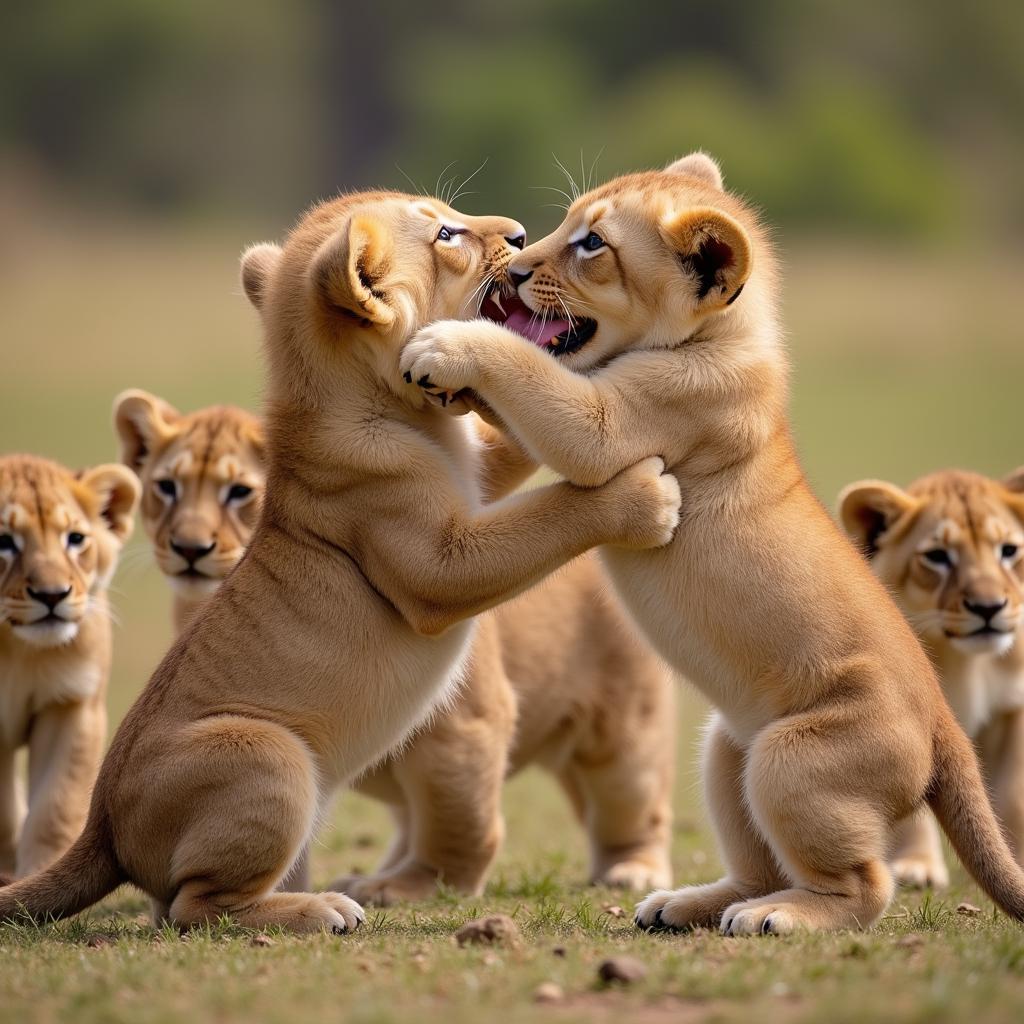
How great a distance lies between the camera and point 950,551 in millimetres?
8211

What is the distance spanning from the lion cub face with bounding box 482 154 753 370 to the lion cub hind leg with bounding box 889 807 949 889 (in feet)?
9.39

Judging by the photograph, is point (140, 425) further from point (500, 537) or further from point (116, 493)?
point (500, 537)

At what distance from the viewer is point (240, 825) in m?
6.16

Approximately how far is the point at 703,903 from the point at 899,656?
1.16 metres

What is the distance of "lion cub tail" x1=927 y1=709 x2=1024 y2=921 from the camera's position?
604 cm

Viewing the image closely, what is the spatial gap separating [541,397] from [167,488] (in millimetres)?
3038

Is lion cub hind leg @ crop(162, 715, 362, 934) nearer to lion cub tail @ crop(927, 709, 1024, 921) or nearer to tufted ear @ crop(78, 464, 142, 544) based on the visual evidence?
lion cub tail @ crop(927, 709, 1024, 921)

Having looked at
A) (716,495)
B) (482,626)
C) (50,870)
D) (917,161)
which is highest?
(917,161)

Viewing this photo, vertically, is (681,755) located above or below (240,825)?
below

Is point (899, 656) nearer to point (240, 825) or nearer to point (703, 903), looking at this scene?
point (703, 903)

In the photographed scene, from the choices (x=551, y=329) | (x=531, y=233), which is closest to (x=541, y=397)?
(x=551, y=329)

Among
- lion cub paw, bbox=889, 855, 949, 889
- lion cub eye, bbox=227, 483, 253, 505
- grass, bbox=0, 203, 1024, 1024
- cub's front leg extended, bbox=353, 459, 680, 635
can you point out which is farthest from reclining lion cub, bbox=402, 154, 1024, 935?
lion cub eye, bbox=227, 483, 253, 505

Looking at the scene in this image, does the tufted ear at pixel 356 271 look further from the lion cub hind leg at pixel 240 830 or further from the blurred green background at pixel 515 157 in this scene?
the blurred green background at pixel 515 157

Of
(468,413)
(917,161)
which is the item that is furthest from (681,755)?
(917,161)
